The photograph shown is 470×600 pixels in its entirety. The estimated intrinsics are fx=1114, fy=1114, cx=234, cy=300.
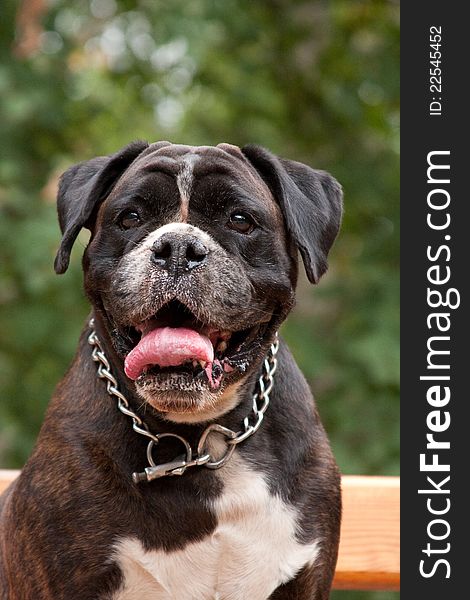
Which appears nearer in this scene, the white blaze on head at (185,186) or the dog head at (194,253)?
the dog head at (194,253)

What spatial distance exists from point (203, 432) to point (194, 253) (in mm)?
489

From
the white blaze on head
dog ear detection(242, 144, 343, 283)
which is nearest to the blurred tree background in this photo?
dog ear detection(242, 144, 343, 283)

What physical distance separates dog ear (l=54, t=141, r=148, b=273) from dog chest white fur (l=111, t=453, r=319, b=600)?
2.35 feet

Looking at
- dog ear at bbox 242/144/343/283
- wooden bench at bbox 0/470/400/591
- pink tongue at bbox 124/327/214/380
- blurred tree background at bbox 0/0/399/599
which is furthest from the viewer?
blurred tree background at bbox 0/0/399/599

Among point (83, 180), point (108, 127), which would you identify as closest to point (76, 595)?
point (83, 180)

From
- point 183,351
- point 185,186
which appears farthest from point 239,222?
point 183,351

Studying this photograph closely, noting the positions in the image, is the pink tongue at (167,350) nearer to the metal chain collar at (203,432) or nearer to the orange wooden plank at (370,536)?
the metal chain collar at (203,432)

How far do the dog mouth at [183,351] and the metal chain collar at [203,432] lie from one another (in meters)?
0.15

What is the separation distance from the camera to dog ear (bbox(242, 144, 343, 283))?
113 inches

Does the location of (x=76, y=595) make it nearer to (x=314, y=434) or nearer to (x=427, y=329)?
(x=314, y=434)

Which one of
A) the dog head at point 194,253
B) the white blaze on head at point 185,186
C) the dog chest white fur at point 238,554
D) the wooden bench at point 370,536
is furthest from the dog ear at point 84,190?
the wooden bench at point 370,536

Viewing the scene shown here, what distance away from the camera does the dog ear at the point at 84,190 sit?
2.90 meters

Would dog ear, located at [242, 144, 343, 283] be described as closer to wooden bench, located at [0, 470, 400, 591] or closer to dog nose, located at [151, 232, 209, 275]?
dog nose, located at [151, 232, 209, 275]

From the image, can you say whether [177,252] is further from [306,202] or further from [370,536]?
[370,536]
